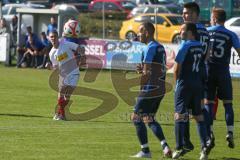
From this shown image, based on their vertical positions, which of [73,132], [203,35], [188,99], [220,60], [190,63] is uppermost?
[203,35]

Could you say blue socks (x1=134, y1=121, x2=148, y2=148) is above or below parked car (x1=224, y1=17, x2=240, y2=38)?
below

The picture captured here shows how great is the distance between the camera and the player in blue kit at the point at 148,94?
12.2 metres

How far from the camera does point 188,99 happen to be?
12.1m

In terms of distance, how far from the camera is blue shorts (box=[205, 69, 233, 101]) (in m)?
14.3

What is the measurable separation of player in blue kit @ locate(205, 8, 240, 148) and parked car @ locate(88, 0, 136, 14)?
39.0 metres

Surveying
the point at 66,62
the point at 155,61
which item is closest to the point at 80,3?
the point at 66,62

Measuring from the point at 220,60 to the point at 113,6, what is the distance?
1626 inches

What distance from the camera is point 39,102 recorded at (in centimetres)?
2058

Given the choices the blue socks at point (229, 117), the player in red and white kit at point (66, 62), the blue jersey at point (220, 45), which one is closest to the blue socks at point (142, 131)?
the blue socks at point (229, 117)

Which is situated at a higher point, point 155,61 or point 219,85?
point 155,61

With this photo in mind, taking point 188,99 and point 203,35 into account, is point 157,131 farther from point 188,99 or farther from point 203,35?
point 203,35

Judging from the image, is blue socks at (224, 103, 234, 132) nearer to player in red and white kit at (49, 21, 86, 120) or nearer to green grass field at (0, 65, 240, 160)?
green grass field at (0, 65, 240, 160)

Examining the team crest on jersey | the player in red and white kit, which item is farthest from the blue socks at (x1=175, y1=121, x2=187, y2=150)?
the team crest on jersey

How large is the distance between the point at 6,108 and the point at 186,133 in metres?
7.12
